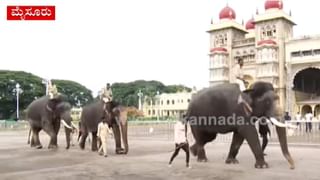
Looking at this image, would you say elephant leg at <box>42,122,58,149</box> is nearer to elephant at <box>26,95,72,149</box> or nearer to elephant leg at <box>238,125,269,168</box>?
elephant at <box>26,95,72,149</box>

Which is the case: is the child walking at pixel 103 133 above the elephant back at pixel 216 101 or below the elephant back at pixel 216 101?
below

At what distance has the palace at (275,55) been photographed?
198 feet

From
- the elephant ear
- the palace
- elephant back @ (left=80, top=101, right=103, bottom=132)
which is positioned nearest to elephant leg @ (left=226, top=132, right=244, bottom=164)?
the elephant ear

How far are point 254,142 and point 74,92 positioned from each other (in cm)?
8062

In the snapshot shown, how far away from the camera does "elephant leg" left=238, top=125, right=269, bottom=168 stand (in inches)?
384

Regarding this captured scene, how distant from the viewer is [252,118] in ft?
33.1

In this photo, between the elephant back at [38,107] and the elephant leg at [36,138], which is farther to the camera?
the elephant leg at [36,138]

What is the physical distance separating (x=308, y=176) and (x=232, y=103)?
2.63 meters

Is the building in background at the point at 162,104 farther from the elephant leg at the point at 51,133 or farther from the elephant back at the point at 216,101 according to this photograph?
the elephant back at the point at 216,101

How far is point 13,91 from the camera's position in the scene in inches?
2906

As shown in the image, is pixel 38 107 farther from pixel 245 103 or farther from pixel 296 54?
pixel 296 54

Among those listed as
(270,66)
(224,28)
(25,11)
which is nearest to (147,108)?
(224,28)

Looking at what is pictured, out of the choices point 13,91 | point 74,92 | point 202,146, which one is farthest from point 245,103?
point 74,92

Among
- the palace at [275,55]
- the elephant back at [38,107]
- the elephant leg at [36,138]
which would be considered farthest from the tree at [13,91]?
the elephant back at [38,107]
